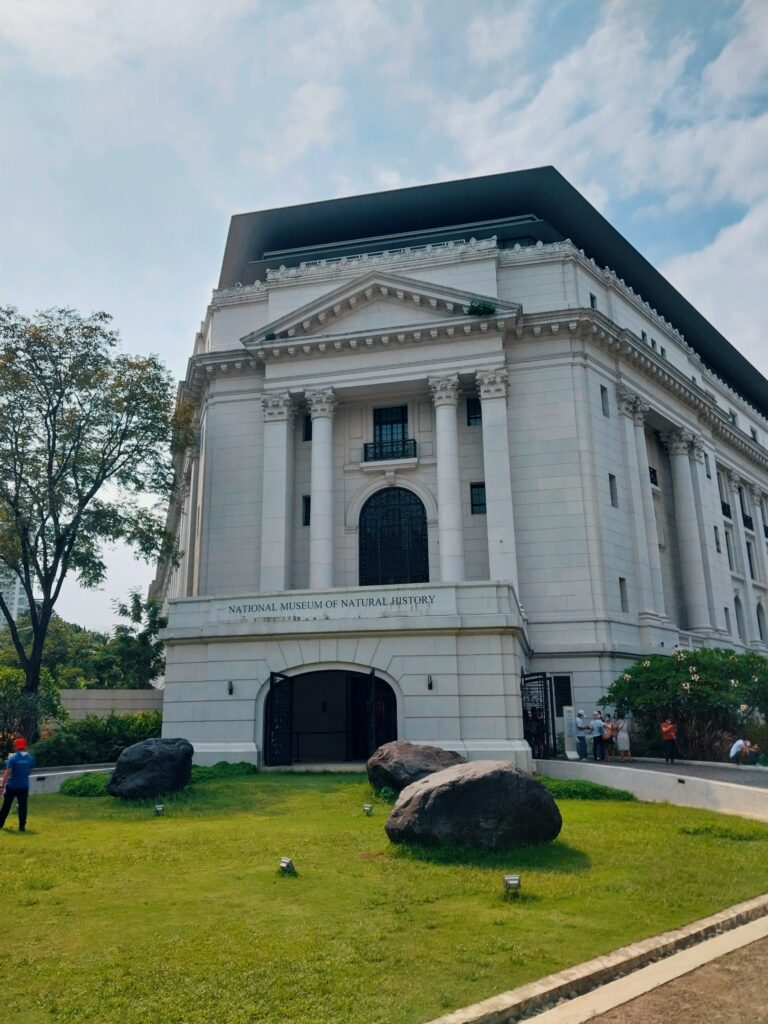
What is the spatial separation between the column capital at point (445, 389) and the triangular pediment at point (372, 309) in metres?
2.35

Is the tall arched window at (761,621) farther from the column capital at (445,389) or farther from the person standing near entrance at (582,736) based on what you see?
the column capital at (445,389)

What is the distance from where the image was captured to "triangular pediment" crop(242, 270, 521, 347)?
32.8m

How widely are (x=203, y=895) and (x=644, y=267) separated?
144 ft

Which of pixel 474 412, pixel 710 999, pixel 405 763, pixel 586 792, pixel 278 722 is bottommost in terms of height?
pixel 710 999

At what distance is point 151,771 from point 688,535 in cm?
3001

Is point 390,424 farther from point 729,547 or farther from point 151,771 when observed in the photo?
point 729,547

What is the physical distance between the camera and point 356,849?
11523 mm

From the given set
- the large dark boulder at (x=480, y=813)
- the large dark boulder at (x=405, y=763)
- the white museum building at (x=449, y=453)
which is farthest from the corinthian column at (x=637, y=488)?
the large dark boulder at (x=480, y=813)

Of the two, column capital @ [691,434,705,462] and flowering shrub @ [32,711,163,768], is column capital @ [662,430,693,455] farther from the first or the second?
flowering shrub @ [32,711,163,768]

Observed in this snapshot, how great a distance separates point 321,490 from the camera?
1287 inches

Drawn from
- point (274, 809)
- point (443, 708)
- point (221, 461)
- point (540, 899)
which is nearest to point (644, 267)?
point (221, 461)

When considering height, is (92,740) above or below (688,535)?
below

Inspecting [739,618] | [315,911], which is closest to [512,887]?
[315,911]

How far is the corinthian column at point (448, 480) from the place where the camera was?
99.3ft
